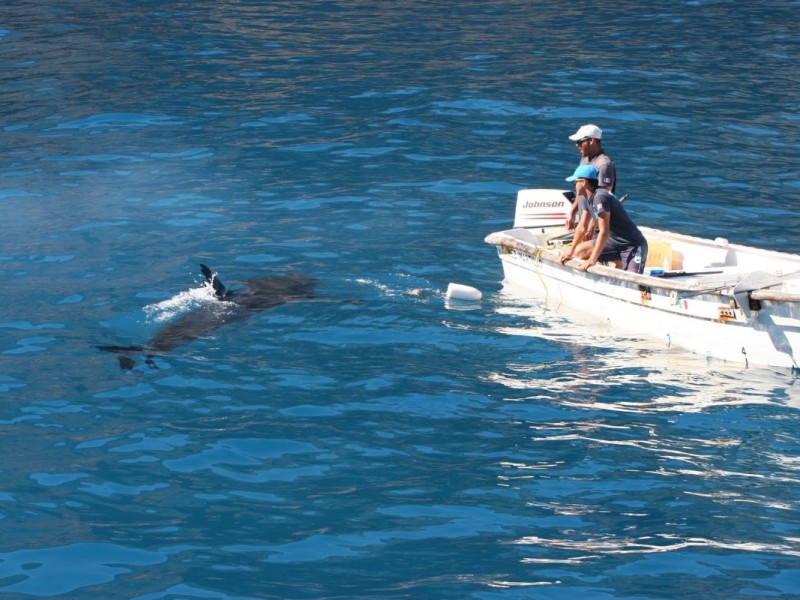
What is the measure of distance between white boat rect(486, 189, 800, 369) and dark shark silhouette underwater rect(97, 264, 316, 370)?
9.05 ft

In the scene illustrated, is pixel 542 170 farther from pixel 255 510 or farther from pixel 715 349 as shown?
pixel 255 510

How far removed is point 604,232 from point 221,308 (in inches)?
181

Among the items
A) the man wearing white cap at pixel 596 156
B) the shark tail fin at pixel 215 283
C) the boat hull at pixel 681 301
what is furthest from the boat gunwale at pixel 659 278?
the shark tail fin at pixel 215 283

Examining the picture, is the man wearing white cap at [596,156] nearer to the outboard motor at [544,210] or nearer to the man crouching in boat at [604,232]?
the man crouching in boat at [604,232]

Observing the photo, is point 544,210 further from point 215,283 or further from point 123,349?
point 123,349

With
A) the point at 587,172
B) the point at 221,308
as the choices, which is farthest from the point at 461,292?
the point at 221,308

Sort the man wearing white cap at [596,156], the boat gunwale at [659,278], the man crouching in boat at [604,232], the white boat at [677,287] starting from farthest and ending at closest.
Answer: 1. the man wearing white cap at [596,156]
2. the man crouching in boat at [604,232]
3. the white boat at [677,287]
4. the boat gunwale at [659,278]

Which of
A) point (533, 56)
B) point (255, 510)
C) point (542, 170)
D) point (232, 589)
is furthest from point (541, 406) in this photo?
point (533, 56)

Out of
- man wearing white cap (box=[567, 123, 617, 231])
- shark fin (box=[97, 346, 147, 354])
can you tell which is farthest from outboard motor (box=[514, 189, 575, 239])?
shark fin (box=[97, 346, 147, 354])

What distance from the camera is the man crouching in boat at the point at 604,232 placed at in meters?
12.7

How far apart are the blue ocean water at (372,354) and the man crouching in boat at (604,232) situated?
3.03 ft

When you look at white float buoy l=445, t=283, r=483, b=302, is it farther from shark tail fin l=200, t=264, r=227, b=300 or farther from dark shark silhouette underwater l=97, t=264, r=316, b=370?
shark tail fin l=200, t=264, r=227, b=300

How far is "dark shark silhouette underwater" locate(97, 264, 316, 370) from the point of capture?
1190 cm

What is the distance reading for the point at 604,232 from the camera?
12.7m
